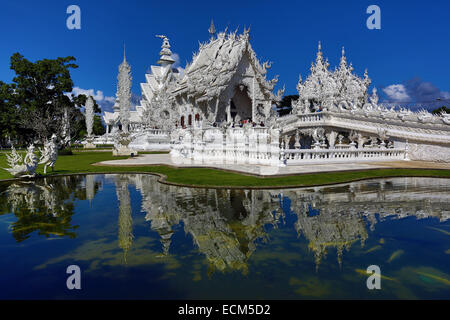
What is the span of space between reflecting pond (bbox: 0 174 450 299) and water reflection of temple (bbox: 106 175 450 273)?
1.1 inches

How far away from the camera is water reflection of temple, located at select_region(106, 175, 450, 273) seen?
15.7 ft

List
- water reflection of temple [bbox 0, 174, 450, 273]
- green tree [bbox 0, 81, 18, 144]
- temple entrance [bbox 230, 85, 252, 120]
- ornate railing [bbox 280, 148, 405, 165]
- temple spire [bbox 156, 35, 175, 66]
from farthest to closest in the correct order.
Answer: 1. temple spire [bbox 156, 35, 175, 66]
2. green tree [bbox 0, 81, 18, 144]
3. temple entrance [bbox 230, 85, 252, 120]
4. ornate railing [bbox 280, 148, 405, 165]
5. water reflection of temple [bbox 0, 174, 450, 273]

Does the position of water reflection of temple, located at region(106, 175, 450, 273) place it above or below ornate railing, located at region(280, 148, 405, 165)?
below

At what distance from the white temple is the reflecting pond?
25.1 feet

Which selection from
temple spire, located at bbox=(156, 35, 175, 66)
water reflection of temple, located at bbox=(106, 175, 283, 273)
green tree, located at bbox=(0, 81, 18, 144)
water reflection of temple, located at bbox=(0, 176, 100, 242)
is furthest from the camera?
temple spire, located at bbox=(156, 35, 175, 66)

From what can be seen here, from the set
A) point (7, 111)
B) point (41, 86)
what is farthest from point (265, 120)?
point (7, 111)

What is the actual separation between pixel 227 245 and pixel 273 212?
2.24 metres

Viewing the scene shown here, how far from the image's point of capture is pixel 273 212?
671cm

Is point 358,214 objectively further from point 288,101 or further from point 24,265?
point 288,101

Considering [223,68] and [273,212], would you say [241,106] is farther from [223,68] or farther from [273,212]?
[273,212]

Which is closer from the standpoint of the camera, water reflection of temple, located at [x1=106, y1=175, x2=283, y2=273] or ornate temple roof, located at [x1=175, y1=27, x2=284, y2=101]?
water reflection of temple, located at [x1=106, y1=175, x2=283, y2=273]

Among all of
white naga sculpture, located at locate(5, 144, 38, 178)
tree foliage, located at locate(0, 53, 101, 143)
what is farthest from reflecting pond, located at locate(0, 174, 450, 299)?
tree foliage, located at locate(0, 53, 101, 143)

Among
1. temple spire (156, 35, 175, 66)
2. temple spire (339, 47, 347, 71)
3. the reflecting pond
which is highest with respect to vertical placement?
temple spire (156, 35, 175, 66)

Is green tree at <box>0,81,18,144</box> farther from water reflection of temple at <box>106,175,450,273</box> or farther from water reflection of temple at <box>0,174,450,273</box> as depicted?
water reflection of temple at <box>106,175,450,273</box>
